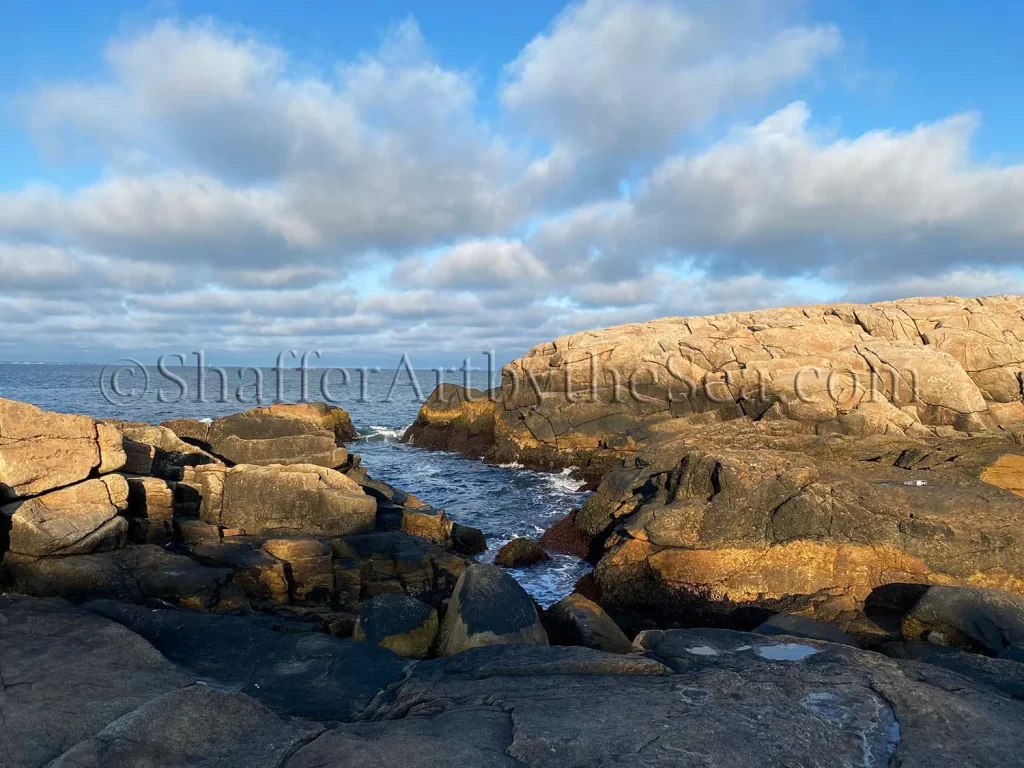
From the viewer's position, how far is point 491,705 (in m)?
6.55

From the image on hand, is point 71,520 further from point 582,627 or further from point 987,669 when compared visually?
point 987,669

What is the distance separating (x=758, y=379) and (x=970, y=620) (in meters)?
26.5

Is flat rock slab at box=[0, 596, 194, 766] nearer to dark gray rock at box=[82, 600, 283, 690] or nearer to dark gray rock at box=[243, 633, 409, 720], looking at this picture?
dark gray rock at box=[82, 600, 283, 690]

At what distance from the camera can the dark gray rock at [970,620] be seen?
10.2 m

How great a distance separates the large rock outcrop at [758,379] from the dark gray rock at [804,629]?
1904 centimetres

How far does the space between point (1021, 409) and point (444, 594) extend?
117ft

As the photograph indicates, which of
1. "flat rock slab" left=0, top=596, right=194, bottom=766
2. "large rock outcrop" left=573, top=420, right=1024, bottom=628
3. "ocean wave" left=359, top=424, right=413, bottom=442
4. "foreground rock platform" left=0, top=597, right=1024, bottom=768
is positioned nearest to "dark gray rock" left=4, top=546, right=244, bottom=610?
"flat rock slab" left=0, top=596, right=194, bottom=766

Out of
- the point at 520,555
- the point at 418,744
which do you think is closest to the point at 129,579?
the point at 418,744

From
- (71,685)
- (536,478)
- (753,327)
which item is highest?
(753,327)

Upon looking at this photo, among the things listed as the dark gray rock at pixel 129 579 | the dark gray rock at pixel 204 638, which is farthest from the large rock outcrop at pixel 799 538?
the dark gray rock at pixel 129 579

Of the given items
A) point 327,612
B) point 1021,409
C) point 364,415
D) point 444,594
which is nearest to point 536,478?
point 444,594

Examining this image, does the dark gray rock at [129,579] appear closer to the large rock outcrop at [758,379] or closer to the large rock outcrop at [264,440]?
the large rock outcrop at [264,440]

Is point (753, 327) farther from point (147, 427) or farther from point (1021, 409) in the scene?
point (147, 427)

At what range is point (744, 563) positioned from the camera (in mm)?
14625
